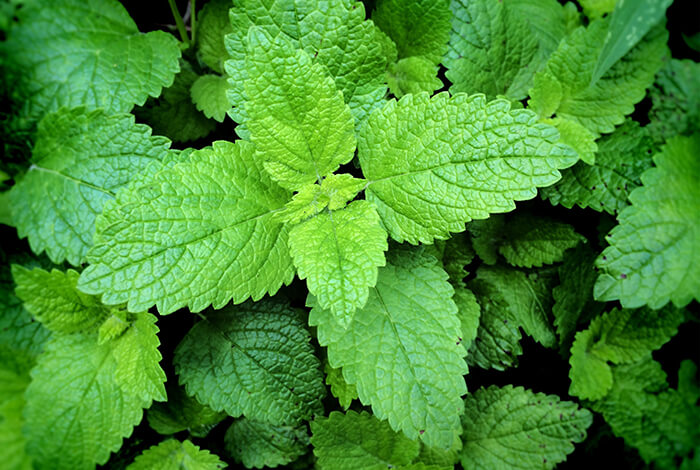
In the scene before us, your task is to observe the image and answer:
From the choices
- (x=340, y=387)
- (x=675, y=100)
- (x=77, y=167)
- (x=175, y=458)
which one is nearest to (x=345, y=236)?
(x=340, y=387)

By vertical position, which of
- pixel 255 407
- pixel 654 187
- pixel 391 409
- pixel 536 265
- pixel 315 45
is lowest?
pixel 255 407

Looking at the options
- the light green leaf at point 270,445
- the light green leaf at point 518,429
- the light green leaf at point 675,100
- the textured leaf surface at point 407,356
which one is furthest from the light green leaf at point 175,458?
the light green leaf at point 675,100

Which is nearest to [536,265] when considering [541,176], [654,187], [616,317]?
[616,317]

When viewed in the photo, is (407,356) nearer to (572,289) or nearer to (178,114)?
(572,289)

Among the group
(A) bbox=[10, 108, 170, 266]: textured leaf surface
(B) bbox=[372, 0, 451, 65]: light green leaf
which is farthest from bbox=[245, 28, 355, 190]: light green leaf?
(B) bbox=[372, 0, 451, 65]: light green leaf

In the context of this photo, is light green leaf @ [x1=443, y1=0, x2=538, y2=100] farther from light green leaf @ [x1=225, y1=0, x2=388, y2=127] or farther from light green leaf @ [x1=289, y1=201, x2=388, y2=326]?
light green leaf @ [x1=289, y1=201, x2=388, y2=326]

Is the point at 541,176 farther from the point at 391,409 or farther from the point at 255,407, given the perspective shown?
the point at 255,407

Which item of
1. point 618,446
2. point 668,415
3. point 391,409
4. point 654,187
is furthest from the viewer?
point 618,446
